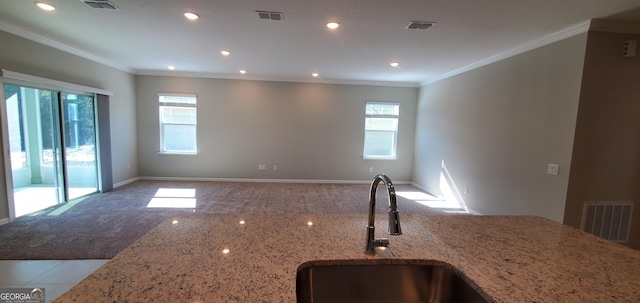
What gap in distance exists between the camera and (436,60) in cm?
426

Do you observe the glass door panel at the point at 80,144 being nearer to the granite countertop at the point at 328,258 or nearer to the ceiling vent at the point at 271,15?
the ceiling vent at the point at 271,15

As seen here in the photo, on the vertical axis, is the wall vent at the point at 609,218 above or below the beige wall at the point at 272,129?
below

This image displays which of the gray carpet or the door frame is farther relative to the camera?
the door frame

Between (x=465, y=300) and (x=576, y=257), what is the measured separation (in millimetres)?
514

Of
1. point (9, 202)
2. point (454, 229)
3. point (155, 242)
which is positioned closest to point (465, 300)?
point (454, 229)

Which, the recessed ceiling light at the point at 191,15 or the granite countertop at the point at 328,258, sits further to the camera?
the recessed ceiling light at the point at 191,15

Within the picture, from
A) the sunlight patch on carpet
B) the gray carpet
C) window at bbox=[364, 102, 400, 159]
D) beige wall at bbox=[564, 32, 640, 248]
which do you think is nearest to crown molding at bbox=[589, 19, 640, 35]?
beige wall at bbox=[564, 32, 640, 248]

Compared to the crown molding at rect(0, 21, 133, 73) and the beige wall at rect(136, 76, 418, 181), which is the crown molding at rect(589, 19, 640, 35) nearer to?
the beige wall at rect(136, 76, 418, 181)

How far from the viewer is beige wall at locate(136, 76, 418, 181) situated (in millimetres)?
6016

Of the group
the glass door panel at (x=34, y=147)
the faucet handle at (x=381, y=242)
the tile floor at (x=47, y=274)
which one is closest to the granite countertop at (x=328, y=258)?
the faucet handle at (x=381, y=242)

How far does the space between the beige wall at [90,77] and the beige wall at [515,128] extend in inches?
262

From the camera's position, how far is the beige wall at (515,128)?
2920 mm

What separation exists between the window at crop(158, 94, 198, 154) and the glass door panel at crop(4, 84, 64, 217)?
2.00 meters

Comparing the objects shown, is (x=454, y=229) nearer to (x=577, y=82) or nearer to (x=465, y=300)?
(x=465, y=300)
